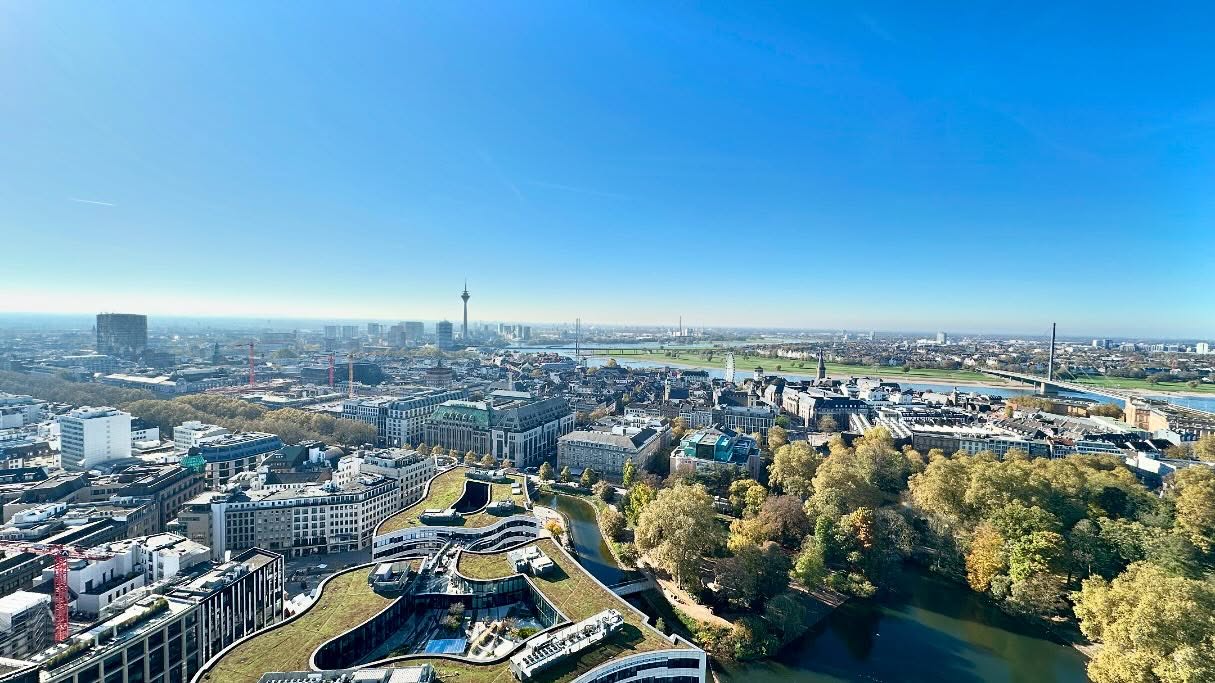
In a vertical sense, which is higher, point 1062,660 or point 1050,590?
point 1050,590

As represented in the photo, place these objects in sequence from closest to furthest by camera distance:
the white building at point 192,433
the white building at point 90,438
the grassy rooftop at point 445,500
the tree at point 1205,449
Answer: the grassy rooftop at point 445,500 < the tree at point 1205,449 < the white building at point 90,438 < the white building at point 192,433

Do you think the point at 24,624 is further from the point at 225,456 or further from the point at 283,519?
the point at 225,456

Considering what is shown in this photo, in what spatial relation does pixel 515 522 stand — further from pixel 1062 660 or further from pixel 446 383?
pixel 446 383

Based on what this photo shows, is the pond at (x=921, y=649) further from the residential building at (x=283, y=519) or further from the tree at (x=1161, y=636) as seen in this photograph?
the residential building at (x=283, y=519)

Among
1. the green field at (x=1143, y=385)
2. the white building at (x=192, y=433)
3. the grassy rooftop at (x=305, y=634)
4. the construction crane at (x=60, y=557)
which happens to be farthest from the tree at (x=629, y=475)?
the green field at (x=1143, y=385)

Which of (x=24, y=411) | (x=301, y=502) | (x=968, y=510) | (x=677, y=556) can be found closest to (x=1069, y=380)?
(x=968, y=510)

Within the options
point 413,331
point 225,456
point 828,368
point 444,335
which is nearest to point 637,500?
point 225,456

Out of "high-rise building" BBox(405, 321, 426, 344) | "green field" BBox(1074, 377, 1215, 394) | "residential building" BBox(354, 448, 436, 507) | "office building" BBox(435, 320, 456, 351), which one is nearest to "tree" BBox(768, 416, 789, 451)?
"residential building" BBox(354, 448, 436, 507)
